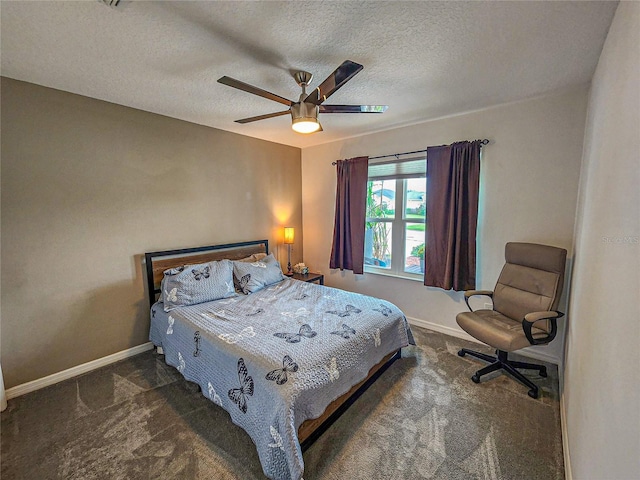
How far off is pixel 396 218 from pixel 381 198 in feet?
1.20

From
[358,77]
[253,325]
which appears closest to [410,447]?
[253,325]

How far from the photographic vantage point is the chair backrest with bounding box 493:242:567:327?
7.26 feet

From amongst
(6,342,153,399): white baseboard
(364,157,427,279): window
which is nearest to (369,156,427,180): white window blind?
(364,157,427,279): window

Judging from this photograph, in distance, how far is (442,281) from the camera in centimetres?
306

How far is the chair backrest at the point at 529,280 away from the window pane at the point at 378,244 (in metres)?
1.39

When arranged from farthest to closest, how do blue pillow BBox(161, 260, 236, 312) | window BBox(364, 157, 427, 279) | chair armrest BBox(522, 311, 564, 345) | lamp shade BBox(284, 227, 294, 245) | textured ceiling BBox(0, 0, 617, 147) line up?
lamp shade BBox(284, 227, 294, 245) < window BBox(364, 157, 427, 279) < blue pillow BBox(161, 260, 236, 312) < chair armrest BBox(522, 311, 564, 345) < textured ceiling BBox(0, 0, 617, 147)

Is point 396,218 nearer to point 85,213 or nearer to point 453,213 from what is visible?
point 453,213

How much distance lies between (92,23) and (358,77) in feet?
5.54

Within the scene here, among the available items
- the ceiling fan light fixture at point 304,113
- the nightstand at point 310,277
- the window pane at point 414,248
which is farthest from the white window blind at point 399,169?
the ceiling fan light fixture at point 304,113

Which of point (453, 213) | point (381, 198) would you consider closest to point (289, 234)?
point (381, 198)

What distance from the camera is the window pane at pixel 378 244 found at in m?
3.69

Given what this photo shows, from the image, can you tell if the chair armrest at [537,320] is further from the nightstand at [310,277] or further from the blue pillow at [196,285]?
the blue pillow at [196,285]

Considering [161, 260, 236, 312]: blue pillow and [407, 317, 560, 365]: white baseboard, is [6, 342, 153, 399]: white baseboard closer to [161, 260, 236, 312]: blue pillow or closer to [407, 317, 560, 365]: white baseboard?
[161, 260, 236, 312]: blue pillow

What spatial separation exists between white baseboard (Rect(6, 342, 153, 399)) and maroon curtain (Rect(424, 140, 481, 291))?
11.1 ft
